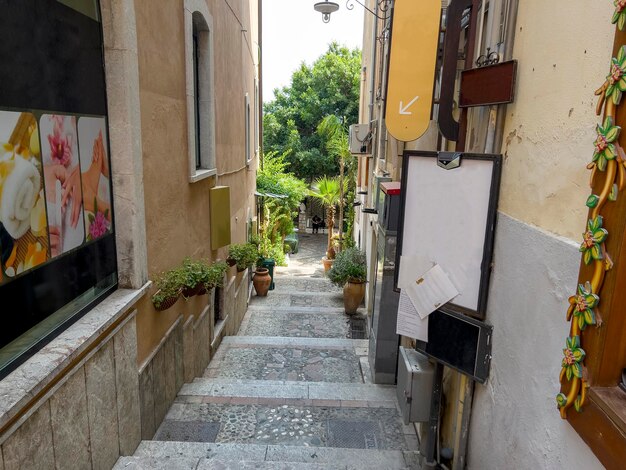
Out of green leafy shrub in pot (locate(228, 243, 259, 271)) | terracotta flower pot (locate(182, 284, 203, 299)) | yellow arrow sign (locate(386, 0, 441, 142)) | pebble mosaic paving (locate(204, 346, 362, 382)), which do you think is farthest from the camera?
green leafy shrub in pot (locate(228, 243, 259, 271))

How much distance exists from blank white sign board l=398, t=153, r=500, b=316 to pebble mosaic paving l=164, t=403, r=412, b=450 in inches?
92.7

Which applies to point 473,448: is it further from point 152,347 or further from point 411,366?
point 152,347

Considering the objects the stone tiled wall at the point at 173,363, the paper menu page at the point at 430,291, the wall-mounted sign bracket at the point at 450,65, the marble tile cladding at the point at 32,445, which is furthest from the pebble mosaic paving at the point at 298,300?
the marble tile cladding at the point at 32,445

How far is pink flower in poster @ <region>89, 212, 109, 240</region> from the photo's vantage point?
362 cm

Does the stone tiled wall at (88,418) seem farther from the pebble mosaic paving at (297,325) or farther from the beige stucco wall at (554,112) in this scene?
the pebble mosaic paving at (297,325)

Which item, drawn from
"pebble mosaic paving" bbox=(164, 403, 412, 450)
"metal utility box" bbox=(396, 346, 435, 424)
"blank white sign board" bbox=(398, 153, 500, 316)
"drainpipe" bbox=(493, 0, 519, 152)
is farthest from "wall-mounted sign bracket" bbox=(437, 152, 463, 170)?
"pebble mosaic paving" bbox=(164, 403, 412, 450)

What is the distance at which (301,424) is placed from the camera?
537cm

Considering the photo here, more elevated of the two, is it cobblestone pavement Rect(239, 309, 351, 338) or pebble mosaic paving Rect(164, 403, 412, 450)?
pebble mosaic paving Rect(164, 403, 412, 450)

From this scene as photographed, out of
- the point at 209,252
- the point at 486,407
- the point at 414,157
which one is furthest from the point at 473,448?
the point at 209,252

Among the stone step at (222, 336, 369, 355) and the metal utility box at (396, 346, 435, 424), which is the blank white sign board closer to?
the metal utility box at (396, 346, 435, 424)

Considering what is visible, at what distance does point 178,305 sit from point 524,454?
435 centimetres

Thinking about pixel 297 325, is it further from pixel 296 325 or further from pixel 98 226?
pixel 98 226

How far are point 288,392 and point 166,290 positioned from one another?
2.28 meters

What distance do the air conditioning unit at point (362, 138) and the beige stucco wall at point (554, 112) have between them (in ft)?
29.5
